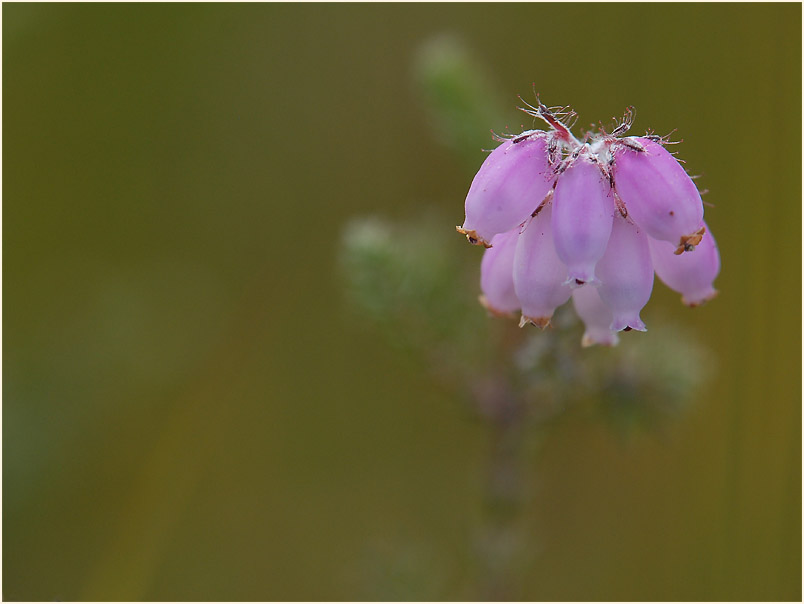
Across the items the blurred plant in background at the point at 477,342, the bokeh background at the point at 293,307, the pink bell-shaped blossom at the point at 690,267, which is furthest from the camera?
the bokeh background at the point at 293,307

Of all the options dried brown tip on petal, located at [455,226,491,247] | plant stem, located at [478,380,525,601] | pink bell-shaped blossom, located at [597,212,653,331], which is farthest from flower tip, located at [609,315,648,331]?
plant stem, located at [478,380,525,601]

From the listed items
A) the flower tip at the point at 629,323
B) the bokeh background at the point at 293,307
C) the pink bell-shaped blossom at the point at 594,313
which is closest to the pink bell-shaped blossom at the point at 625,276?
the flower tip at the point at 629,323

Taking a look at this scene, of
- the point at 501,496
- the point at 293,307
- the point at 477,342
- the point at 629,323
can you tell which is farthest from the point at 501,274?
the point at 293,307

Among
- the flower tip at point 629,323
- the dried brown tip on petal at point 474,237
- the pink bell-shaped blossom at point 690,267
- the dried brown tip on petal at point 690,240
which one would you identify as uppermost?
the pink bell-shaped blossom at point 690,267

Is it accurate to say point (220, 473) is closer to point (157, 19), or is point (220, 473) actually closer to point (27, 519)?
point (27, 519)

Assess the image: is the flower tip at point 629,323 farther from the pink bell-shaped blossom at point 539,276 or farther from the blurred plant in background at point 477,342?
the blurred plant in background at point 477,342

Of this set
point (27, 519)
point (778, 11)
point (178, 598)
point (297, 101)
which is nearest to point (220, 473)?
point (178, 598)
